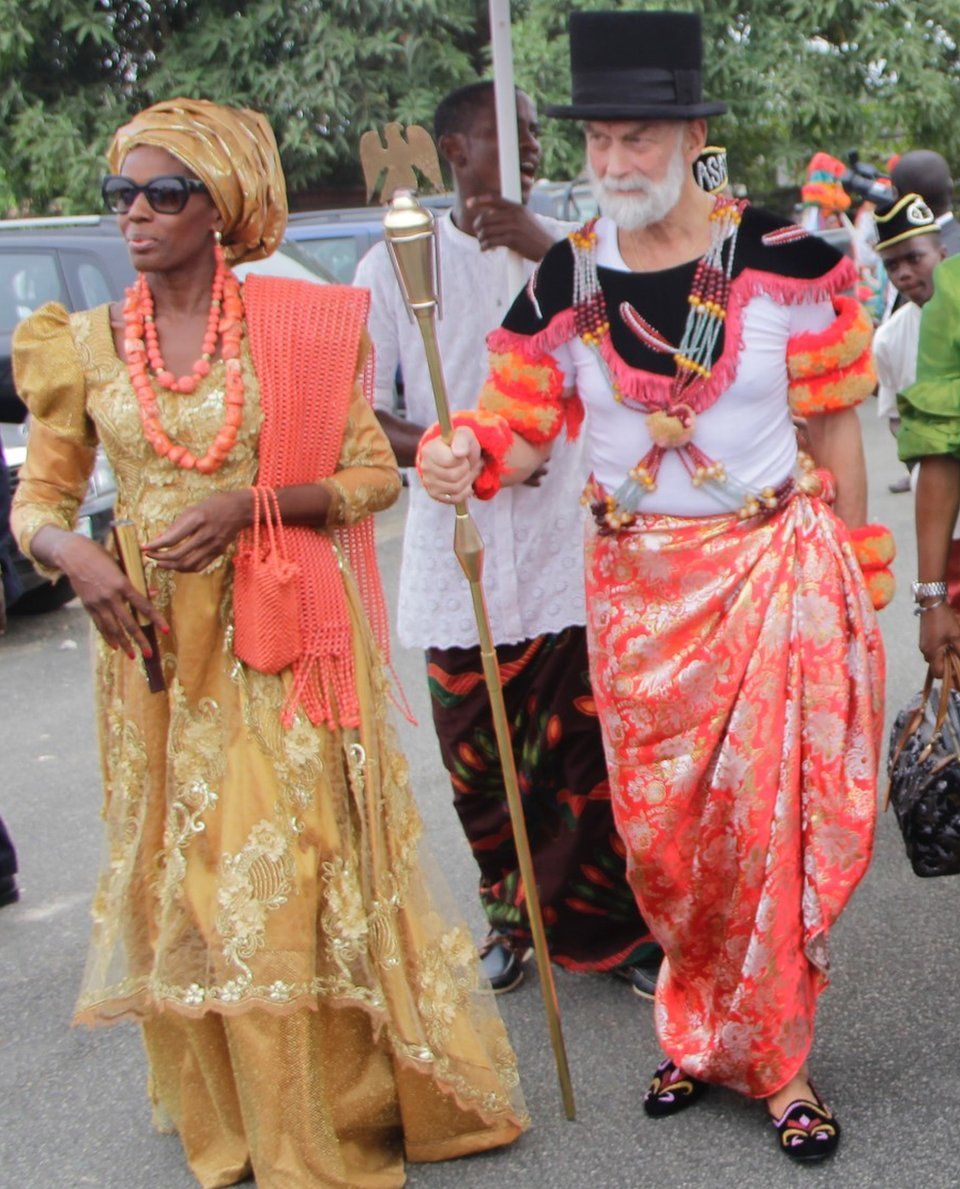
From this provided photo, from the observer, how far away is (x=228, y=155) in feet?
10.3

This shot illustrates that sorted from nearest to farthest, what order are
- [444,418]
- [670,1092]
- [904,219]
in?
1. [444,418]
2. [670,1092]
3. [904,219]

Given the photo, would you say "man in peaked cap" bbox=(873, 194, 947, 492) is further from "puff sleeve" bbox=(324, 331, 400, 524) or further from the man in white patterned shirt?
"puff sleeve" bbox=(324, 331, 400, 524)

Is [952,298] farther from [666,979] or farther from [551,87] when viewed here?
[551,87]

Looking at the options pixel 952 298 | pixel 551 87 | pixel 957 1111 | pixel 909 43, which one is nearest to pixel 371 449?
pixel 952 298

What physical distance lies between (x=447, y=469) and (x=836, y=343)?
795mm

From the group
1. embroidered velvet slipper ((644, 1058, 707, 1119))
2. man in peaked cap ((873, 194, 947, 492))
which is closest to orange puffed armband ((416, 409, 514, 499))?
embroidered velvet slipper ((644, 1058, 707, 1119))

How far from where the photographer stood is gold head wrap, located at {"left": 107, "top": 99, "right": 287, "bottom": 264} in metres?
3.10

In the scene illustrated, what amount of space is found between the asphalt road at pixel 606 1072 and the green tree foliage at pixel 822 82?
16.2 ft

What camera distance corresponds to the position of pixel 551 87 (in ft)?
18.4

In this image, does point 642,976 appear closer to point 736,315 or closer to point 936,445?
point 936,445

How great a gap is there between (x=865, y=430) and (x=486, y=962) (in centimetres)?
1094

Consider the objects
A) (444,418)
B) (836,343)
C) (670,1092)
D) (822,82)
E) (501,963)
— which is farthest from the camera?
(822,82)

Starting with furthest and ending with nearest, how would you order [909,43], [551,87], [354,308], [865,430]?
[909,43], [865,430], [551,87], [354,308]

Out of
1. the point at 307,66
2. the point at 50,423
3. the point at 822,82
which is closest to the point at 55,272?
the point at 307,66
